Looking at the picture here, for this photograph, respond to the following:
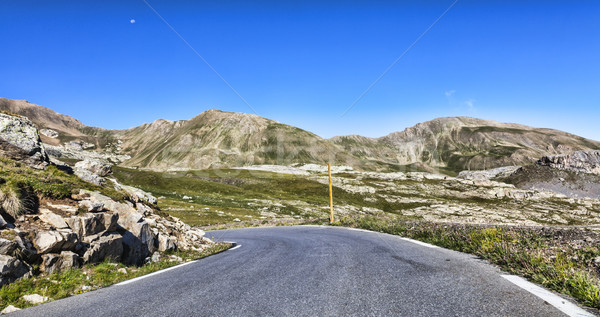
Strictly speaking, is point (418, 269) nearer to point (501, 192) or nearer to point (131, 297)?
point (131, 297)

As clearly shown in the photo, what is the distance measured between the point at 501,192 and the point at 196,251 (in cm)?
16970

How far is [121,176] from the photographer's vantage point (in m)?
113

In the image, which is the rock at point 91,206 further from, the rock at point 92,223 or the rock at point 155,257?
the rock at point 155,257

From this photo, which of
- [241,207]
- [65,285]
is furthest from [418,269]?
[241,207]

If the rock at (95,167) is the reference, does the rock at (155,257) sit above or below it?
below

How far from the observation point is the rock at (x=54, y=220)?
1040 centimetres

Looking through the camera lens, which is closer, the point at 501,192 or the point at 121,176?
the point at 121,176

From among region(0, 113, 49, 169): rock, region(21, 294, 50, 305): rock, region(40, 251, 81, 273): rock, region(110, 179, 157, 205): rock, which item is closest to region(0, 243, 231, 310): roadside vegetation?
region(21, 294, 50, 305): rock

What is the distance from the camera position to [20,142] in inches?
660

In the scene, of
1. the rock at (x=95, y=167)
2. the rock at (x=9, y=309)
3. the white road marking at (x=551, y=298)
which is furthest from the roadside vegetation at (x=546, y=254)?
the rock at (x=95, y=167)

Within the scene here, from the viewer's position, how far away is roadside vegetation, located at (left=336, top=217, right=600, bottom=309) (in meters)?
5.88

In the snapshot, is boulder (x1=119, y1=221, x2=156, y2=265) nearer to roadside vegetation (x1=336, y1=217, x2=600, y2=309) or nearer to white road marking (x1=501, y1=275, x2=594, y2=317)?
white road marking (x1=501, y1=275, x2=594, y2=317)

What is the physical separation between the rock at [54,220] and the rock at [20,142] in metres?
8.52

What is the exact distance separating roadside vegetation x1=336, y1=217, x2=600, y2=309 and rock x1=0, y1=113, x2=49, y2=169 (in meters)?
22.6
